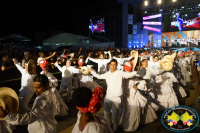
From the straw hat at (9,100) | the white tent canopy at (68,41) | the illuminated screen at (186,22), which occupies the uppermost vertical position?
the illuminated screen at (186,22)

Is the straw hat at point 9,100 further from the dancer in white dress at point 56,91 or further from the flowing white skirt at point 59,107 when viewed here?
the flowing white skirt at point 59,107

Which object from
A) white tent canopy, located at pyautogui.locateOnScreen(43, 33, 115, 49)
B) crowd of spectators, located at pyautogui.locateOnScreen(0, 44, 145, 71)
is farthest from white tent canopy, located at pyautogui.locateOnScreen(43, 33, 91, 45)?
crowd of spectators, located at pyautogui.locateOnScreen(0, 44, 145, 71)

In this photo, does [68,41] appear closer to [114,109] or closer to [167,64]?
[167,64]

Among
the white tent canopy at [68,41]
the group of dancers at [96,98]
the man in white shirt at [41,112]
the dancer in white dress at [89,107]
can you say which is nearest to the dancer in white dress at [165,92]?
the group of dancers at [96,98]

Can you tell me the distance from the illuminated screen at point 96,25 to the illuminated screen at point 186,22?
1427 centimetres

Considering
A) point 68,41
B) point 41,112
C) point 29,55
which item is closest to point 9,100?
point 41,112

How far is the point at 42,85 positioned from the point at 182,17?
111 ft

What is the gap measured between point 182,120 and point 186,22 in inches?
1268

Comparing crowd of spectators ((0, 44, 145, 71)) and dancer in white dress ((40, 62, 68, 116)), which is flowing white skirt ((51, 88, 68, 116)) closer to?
dancer in white dress ((40, 62, 68, 116))

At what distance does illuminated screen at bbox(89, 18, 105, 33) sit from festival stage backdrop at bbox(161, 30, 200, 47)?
12941mm

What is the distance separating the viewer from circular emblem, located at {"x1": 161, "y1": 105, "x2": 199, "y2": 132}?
370 centimetres

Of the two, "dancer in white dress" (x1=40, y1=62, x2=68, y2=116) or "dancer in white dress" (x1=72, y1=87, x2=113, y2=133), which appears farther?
"dancer in white dress" (x1=40, y1=62, x2=68, y2=116)

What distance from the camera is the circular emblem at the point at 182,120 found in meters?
3.70

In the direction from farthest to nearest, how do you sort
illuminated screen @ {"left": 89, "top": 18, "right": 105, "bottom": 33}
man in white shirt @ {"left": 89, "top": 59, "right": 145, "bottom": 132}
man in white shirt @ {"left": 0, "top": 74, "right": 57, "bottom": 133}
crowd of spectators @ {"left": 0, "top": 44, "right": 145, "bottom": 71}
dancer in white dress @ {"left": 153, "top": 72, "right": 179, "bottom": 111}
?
illuminated screen @ {"left": 89, "top": 18, "right": 105, "bottom": 33}
crowd of spectators @ {"left": 0, "top": 44, "right": 145, "bottom": 71}
dancer in white dress @ {"left": 153, "top": 72, "right": 179, "bottom": 111}
man in white shirt @ {"left": 89, "top": 59, "right": 145, "bottom": 132}
man in white shirt @ {"left": 0, "top": 74, "right": 57, "bottom": 133}
